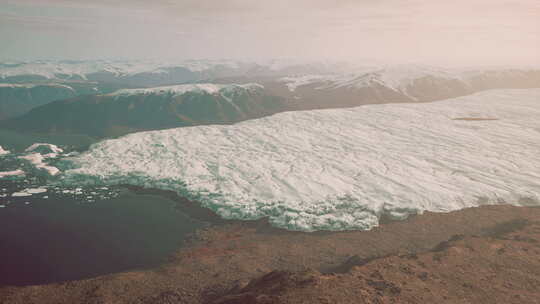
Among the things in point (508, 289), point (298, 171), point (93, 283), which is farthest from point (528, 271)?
point (93, 283)

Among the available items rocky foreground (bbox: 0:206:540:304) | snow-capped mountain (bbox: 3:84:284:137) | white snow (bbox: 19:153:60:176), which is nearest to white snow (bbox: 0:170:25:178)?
white snow (bbox: 19:153:60:176)

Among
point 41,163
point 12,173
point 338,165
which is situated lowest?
point 12,173

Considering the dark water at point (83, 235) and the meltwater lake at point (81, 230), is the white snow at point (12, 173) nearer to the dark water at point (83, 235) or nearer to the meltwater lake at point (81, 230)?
the meltwater lake at point (81, 230)

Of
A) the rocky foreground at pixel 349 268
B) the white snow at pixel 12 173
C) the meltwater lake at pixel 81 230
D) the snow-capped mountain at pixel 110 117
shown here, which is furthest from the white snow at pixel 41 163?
the snow-capped mountain at pixel 110 117

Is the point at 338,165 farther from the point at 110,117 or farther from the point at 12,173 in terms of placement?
the point at 110,117

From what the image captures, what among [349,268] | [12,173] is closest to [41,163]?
[12,173]

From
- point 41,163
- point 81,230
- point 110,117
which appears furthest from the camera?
point 110,117

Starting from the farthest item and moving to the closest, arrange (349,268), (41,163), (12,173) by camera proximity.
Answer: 1. (41,163)
2. (12,173)
3. (349,268)

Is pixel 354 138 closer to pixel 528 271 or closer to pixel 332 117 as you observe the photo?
pixel 332 117
